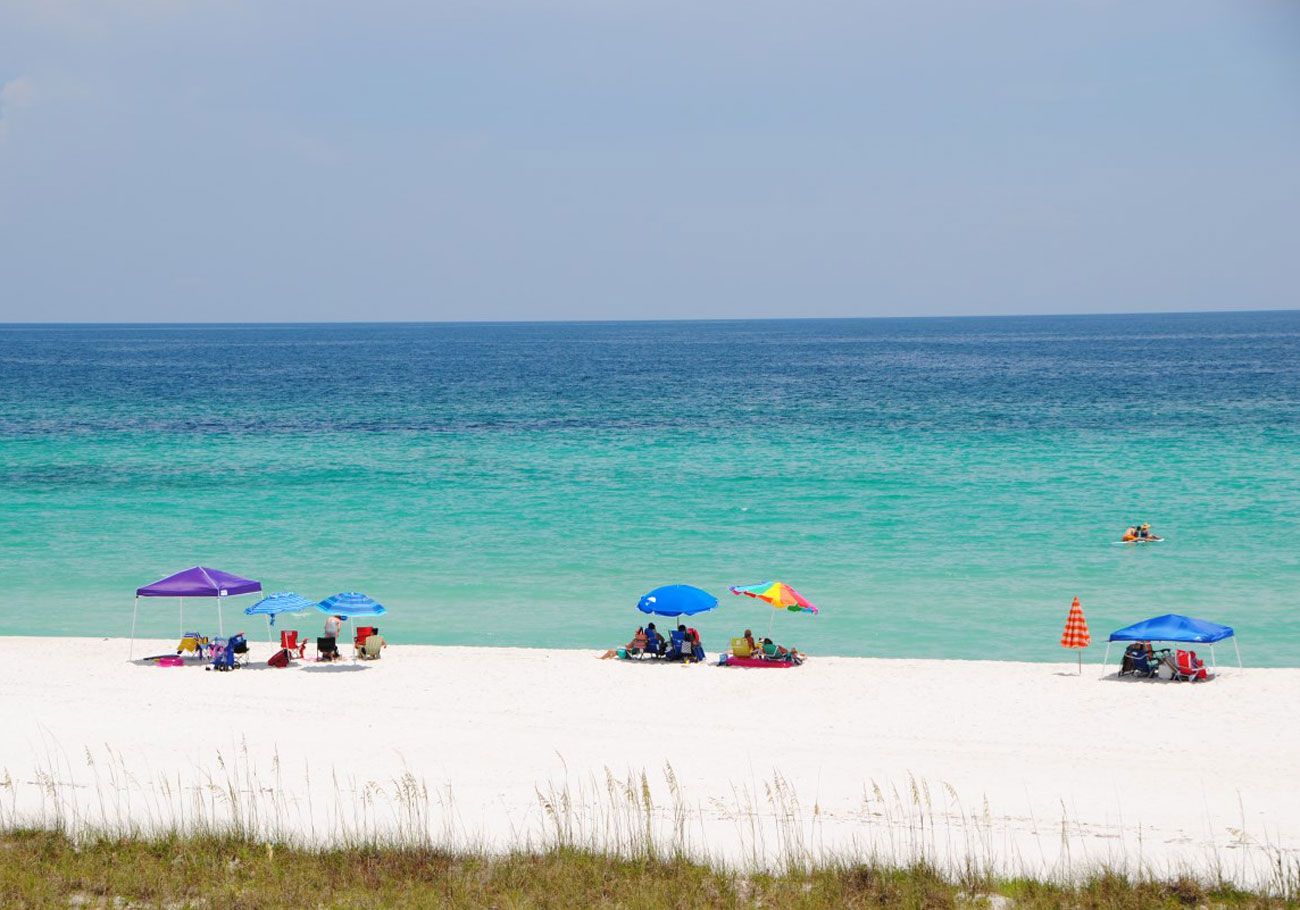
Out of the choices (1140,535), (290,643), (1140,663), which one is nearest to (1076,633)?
(1140,663)

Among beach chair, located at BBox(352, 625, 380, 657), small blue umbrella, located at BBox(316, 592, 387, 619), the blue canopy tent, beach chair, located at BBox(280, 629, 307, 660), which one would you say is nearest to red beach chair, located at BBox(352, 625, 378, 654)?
beach chair, located at BBox(352, 625, 380, 657)

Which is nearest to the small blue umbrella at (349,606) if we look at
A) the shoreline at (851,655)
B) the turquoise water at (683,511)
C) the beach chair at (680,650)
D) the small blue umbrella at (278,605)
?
the small blue umbrella at (278,605)

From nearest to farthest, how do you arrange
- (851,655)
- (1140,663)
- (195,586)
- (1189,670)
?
(1189,670)
(1140,663)
(195,586)
(851,655)

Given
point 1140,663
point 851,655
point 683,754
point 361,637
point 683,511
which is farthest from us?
point 683,511

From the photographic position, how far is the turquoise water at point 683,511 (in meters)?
26.5

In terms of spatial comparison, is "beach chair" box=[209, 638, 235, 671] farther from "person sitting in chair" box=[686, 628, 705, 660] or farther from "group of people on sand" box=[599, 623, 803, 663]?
"person sitting in chair" box=[686, 628, 705, 660]

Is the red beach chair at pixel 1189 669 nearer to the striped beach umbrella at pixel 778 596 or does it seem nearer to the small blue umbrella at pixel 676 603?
the striped beach umbrella at pixel 778 596

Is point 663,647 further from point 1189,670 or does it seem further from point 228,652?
point 1189,670

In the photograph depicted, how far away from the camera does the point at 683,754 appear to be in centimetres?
1636

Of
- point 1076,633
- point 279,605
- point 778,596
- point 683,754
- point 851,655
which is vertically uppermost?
point 778,596

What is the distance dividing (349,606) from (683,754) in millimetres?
7977

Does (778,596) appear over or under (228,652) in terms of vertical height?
over

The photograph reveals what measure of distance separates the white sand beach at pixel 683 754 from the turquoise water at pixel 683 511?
3610mm

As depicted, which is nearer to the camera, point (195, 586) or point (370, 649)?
point (195, 586)
